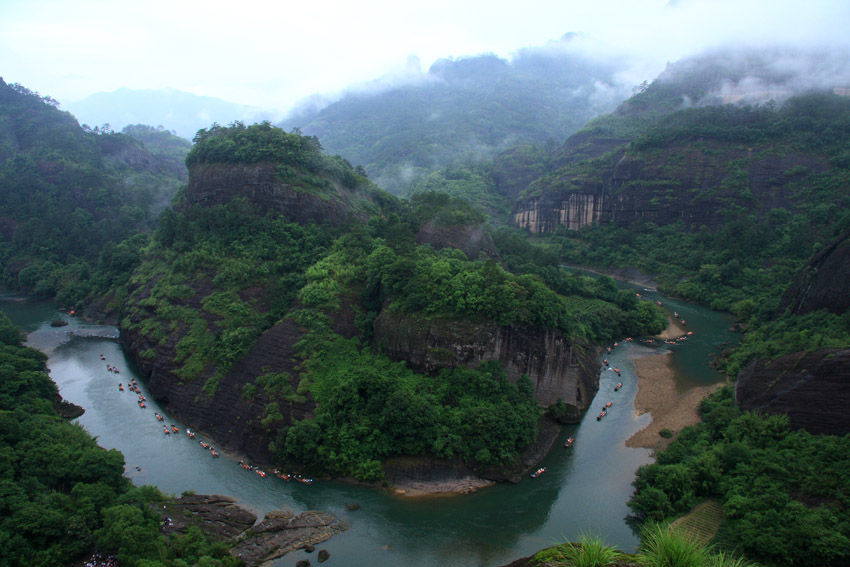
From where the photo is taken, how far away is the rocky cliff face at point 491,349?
32.7 m

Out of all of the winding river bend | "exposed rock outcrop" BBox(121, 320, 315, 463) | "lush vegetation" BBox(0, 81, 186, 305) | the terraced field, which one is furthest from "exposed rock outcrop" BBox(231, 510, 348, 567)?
"lush vegetation" BBox(0, 81, 186, 305)

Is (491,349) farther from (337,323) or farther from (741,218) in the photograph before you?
→ (741,218)

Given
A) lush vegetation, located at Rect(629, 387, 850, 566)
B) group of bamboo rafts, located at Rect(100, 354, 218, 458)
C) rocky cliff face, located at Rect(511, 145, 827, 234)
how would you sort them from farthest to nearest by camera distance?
rocky cliff face, located at Rect(511, 145, 827, 234), group of bamboo rafts, located at Rect(100, 354, 218, 458), lush vegetation, located at Rect(629, 387, 850, 566)

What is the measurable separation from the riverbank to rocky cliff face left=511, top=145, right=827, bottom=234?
3582cm

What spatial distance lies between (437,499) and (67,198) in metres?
73.9

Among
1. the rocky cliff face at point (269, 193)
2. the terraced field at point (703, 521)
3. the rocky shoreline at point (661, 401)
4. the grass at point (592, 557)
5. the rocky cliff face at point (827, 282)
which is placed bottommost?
the terraced field at point (703, 521)

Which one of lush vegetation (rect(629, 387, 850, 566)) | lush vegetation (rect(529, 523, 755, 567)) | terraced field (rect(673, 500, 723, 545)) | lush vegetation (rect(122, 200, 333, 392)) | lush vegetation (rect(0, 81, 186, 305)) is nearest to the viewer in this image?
lush vegetation (rect(529, 523, 755, 567))

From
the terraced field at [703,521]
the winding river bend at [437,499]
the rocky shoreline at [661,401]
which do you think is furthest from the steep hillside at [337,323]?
the terraced field at [703,521]

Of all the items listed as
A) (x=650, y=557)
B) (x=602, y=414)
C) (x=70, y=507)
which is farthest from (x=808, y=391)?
(x=70, y=507)

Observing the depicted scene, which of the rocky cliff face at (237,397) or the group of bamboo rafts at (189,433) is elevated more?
the rocky cliff face at (237,397)

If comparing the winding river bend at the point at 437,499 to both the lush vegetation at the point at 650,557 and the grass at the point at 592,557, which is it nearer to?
the lush vegetation at the point at 650,557

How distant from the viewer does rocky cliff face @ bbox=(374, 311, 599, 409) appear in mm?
32656

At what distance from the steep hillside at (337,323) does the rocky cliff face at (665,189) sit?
91.2 feet

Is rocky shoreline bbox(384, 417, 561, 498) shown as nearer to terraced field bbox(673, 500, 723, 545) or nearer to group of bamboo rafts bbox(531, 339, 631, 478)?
group of bamboo rafts bbox(531, 339, 631, 478)
